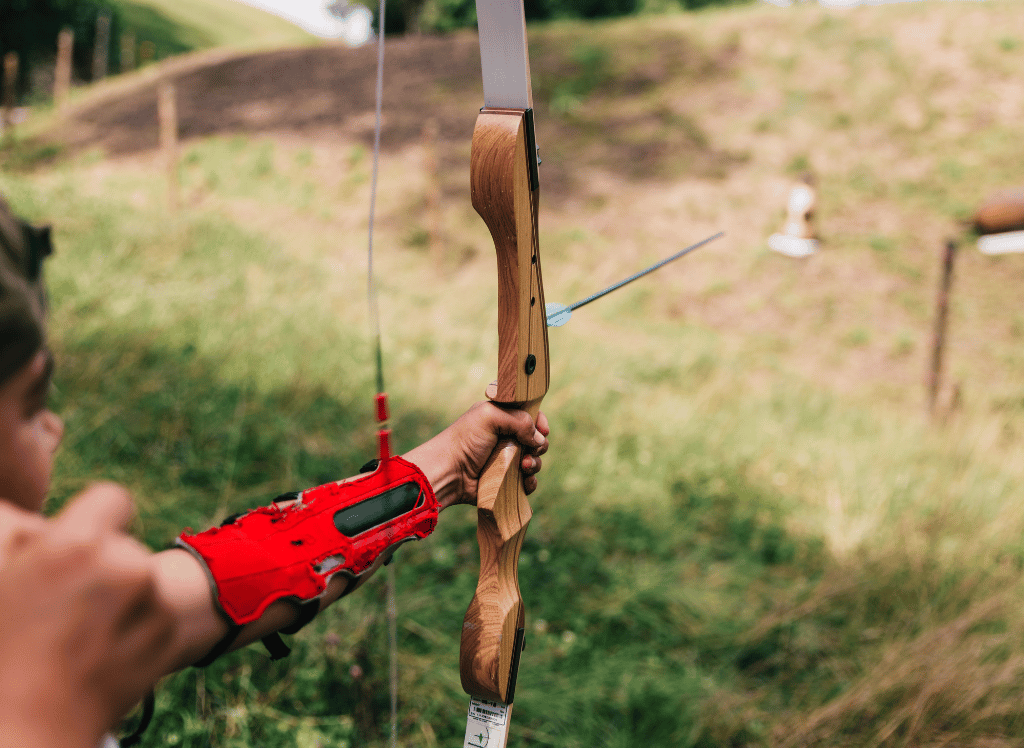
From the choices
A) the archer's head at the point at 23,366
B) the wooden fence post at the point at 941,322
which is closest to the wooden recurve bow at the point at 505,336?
the archer's head at the point at 23,366

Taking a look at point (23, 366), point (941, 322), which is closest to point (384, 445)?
point (23, 366)

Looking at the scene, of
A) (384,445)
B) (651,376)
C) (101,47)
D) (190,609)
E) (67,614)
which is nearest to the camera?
(67,614)

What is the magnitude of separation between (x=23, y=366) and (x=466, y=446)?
72cm

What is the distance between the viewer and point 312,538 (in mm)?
945

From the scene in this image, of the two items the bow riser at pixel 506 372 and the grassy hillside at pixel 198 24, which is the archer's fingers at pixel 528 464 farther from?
the grassy hillside at pixel 198 24

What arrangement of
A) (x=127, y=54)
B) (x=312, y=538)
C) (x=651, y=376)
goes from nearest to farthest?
1. (x=312, y=538)
2. (x=651, y=376)
3. (x=127, y=54)

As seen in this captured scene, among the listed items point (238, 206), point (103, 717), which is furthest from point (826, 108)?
point (103, 717)

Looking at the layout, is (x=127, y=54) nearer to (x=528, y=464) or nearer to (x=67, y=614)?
(x=528, y=464)

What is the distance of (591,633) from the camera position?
2645mm

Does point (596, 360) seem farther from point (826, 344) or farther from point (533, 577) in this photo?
point (826, 344)

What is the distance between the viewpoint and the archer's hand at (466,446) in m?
1.16

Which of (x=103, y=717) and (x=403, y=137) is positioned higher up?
(x=403, y=137)

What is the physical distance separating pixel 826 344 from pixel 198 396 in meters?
5.47

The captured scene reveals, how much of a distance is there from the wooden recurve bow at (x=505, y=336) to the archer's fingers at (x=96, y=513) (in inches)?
27.5
